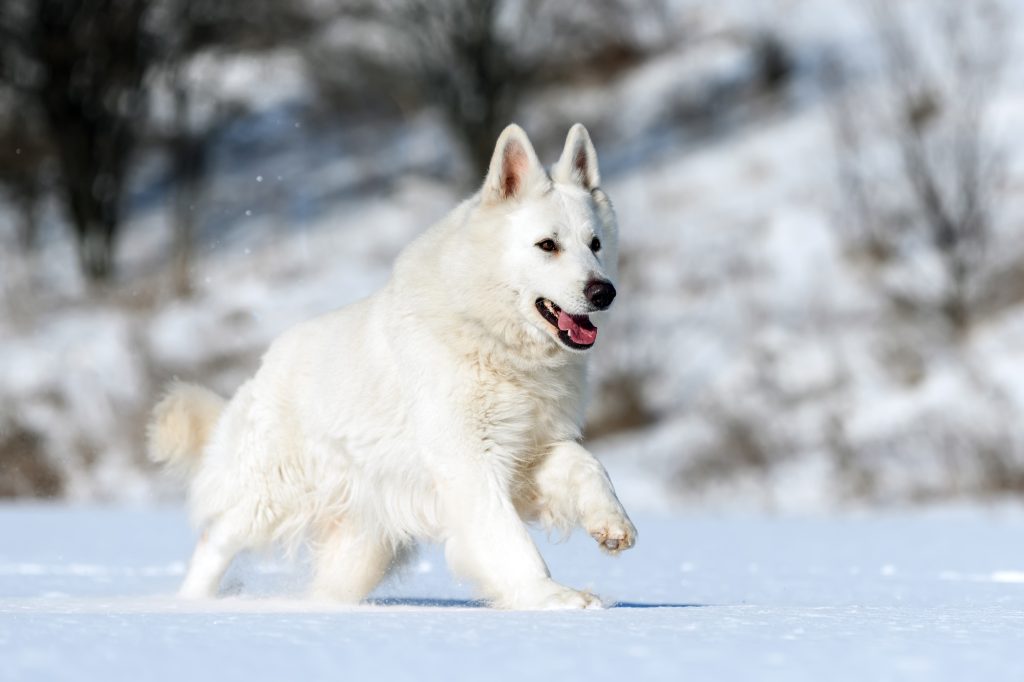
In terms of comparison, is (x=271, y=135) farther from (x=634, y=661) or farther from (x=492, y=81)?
(x=634, y=661)

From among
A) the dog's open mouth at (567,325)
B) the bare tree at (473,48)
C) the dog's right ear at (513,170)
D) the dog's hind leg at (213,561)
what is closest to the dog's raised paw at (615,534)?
the dog's open mouth at (567,325)

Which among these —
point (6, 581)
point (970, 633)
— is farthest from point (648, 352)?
point (970, 633)

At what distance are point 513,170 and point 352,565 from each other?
62.9 inches

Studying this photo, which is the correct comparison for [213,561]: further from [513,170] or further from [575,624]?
[575,624]

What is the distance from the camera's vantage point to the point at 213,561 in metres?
5.51

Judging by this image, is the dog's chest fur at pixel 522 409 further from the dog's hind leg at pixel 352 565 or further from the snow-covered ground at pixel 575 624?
the dog's hind leg at pixel 352 565

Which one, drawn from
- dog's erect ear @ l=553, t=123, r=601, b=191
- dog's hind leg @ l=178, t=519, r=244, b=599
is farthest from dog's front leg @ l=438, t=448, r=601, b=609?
dog's hind leg @ l=178, t=519, r=244, b=599

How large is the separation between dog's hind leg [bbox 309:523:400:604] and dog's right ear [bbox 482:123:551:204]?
4.46 ft

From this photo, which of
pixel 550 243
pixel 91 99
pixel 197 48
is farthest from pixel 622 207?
pixel 550 243

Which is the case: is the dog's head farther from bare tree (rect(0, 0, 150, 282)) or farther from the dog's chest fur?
bare tree (rect(0, 0, 150, 282))

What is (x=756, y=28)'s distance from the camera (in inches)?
929

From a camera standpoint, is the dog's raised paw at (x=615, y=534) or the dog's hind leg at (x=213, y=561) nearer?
the dog's raised paw at (x=615, y=534)

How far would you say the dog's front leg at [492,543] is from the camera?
4.32 metres

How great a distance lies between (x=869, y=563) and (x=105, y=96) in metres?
16.7
